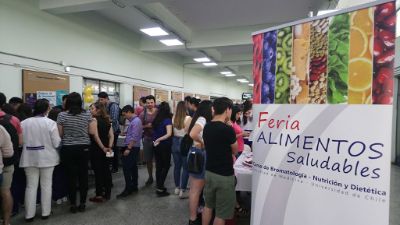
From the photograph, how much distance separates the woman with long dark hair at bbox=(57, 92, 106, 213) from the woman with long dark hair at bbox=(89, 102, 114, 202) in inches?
9.8

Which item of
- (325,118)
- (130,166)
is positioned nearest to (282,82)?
(325,118)

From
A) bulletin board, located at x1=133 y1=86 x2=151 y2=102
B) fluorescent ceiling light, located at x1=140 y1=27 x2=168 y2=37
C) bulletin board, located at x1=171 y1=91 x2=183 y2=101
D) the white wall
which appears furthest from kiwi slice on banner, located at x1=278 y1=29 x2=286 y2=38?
bulletin board, located at x1=171 y1=91 x2=183 y2=101

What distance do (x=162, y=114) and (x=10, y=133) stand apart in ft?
5.90

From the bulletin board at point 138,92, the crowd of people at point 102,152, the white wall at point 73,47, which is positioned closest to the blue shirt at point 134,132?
the crowd of people at point 102,152

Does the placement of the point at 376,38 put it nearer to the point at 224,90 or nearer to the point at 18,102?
the point at 18,102

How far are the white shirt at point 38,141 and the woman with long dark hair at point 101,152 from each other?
1.75 feet

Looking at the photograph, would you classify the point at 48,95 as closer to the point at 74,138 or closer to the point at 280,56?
the point at 74,138

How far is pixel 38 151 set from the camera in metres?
2.92

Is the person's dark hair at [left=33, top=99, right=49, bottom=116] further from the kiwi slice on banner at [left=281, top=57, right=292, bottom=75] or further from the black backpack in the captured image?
the kiwi slice on banner at [left=281, top=57, right=292, bottom=75]

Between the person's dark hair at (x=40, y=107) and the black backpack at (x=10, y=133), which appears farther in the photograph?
the person's dark hair at (x=40, y=107)

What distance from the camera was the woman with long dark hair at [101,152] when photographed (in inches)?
138

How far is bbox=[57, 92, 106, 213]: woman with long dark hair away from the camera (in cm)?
308

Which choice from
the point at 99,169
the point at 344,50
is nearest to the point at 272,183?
the point at 344,50

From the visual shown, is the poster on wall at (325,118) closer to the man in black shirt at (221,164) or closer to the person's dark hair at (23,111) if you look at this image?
the man in black shirt at (221,164)
